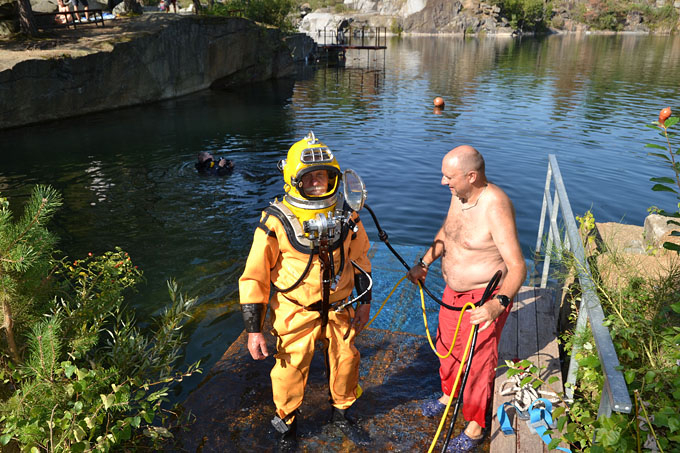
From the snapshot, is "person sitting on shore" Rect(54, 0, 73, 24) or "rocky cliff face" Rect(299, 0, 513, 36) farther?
"rocky cliff face" Rect(299, 0, 513, 36)

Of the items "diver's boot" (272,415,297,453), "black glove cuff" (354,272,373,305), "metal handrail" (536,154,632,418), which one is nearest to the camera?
"metal handrail" (536,154,632,418)

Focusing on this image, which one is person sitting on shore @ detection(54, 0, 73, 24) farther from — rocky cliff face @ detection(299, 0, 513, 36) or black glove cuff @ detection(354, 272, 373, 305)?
rocky cliff face @ detection(299, 0, 513, 36)

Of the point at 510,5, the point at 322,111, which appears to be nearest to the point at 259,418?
the point at 322,111

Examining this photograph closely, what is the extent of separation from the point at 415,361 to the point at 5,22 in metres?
24.3

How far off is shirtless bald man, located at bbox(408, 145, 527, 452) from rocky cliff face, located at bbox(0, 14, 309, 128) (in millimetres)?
19501

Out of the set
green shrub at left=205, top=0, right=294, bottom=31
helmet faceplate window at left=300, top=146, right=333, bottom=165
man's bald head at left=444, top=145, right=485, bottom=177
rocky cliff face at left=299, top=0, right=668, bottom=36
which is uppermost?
rocky cliff face at left=299, top=0, right=668, bottom=36

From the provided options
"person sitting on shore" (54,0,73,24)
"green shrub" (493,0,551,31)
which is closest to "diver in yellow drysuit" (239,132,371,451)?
"person sitting on shore" (54,0,73,24)

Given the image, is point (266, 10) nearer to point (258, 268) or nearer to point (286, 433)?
point (258, 268)

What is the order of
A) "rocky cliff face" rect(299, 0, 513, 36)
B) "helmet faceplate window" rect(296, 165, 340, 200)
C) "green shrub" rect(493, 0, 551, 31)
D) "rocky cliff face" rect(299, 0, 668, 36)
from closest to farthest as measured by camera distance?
1. "helmet faceplate window" rect(296, 165, 340, 200)
2. "green shrub" rect(493, 0, 551, 31)
3. "rocky cliff face" rect(299, 0, 513, 36)
4. "rocky cliff face" rect(299, 0, 668, 36)

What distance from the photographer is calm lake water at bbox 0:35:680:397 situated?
8.63 m

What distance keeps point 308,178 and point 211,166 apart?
9.76 metres

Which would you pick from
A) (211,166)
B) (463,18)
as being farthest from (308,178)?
(463,18)

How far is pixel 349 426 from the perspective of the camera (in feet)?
12.5

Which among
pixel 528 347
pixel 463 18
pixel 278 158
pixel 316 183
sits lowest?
pixel 278 158
